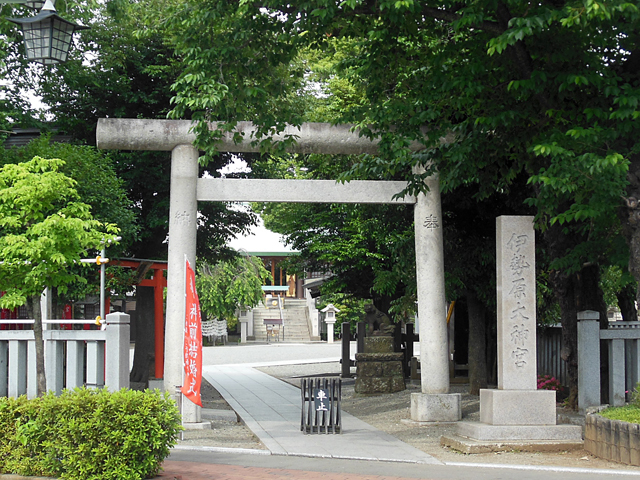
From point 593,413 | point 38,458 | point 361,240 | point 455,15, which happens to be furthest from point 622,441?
point 361,240

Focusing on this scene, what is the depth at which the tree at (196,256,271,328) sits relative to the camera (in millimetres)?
44344

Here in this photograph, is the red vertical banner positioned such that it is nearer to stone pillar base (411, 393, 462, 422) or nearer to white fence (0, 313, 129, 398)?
white fence (0, 313, 129, 398)

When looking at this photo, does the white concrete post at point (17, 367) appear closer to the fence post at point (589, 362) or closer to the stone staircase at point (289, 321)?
the fence post at point (589, 362)

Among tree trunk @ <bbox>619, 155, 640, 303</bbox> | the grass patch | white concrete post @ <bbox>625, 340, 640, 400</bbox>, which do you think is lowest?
the grass patch

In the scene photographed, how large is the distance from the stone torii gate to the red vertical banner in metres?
1.11

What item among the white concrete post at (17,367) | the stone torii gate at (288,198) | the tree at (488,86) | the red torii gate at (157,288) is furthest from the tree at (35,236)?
the red torii gate at (157,288)

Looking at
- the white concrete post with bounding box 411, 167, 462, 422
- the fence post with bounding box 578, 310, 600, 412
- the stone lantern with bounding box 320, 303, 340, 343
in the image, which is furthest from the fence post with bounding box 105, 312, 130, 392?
the stone lantern with bounding box 320, 303, 340, 343

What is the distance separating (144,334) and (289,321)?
3144 centimetres

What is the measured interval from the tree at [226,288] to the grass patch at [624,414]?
116 feet

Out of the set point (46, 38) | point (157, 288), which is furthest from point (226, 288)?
point (46, 38)

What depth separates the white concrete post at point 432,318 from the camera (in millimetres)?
12734

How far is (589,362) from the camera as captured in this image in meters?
12.5

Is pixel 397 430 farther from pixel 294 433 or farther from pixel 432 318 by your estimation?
pixel 432 318

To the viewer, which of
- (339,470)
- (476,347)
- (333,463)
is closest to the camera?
(339,470)
